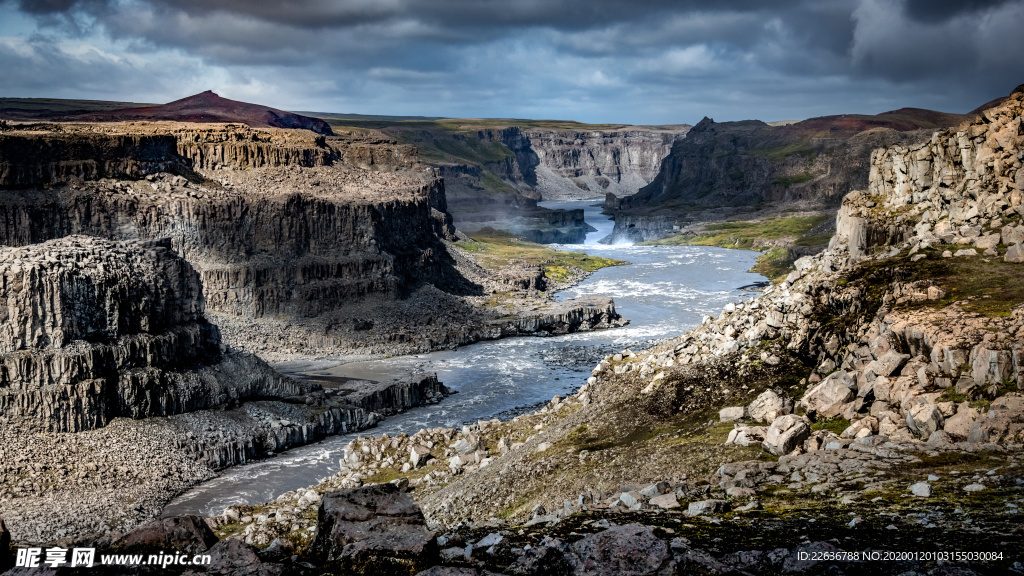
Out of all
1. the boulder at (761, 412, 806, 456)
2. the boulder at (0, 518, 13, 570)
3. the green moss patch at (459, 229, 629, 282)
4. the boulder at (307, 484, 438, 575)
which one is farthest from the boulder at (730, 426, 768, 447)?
the green moss patch at (459, 229, 629, 282)

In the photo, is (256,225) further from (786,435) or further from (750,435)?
(786,435)

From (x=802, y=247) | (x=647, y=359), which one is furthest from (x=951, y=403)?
(x=802, y=247)

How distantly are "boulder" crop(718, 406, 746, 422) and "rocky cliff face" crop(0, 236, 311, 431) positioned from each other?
119 ft

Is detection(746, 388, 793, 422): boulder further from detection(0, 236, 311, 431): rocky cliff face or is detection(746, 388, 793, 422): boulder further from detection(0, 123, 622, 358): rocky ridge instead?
detection(0, 123, 622, 358): rocky ridge

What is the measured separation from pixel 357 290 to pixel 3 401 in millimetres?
63127

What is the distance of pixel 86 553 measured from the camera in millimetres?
18031

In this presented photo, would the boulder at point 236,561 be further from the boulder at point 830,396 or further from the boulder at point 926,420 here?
the boulder at point 830,396

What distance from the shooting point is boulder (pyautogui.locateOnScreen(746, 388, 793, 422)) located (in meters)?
27.8

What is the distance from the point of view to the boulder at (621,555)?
50.4 feet

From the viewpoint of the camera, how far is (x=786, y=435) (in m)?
24.0

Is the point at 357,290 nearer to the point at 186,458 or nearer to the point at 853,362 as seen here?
the point at 186,458

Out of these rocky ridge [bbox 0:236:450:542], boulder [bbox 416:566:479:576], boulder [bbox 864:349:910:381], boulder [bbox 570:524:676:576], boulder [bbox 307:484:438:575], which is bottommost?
rocky ridge [bbox 0:236:450:542]

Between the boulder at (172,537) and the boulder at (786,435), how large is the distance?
15.0 metres

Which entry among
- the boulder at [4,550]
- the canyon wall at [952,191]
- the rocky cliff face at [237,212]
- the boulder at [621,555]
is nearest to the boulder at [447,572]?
the boulder at [621,555]
